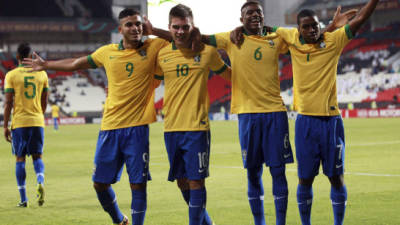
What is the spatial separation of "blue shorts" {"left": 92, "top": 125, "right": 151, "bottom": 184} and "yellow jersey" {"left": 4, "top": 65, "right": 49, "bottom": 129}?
3446mm

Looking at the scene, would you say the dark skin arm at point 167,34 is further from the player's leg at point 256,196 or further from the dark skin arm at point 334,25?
the player's leg at point 256,196

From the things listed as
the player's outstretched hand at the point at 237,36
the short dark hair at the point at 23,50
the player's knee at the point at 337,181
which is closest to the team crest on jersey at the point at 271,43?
the player's outstretched hand at the point at 237,36

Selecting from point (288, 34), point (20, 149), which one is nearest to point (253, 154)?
point (288, 34)

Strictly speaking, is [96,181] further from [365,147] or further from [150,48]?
[365,147]

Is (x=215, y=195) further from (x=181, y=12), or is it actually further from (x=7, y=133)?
(x=181, y=12)

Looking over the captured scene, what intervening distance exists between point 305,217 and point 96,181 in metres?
2.08

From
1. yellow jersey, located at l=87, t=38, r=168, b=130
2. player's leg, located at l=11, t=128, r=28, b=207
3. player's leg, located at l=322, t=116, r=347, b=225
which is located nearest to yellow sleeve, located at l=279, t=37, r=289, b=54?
player's leg, located at l=322, t=116, r=347, b=225

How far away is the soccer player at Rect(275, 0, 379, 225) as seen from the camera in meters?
5.95

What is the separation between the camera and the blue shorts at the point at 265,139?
5.89 metres

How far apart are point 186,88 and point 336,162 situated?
1629 mm

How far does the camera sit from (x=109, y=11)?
63.1 m

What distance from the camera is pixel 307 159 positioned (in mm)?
5977

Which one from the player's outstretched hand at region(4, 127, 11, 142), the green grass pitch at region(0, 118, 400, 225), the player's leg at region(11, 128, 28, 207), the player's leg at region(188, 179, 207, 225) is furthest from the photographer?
the player's leg at region(11, 128, 28, 207)

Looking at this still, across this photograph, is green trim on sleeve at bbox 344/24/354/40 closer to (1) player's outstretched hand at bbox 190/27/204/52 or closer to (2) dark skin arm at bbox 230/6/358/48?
(2) dark skin arm at bbox 230/6/358/48
